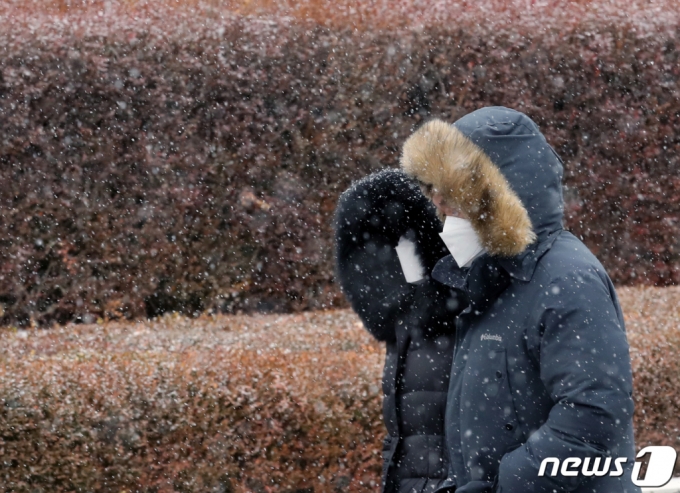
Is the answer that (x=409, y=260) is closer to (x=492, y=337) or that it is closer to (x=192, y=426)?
(x=492, y=337)

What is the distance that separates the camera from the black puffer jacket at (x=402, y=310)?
2.50 meters

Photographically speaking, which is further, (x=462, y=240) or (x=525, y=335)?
(x=462, y=240)

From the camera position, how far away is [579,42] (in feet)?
23.0

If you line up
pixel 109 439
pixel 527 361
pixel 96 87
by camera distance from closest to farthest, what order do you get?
pixel 527 361
pixel 109 439
pixel 96 87

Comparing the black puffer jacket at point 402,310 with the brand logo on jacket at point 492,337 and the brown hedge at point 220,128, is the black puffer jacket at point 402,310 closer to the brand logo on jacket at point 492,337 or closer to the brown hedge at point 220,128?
the brand logo on jacket at point 492,337

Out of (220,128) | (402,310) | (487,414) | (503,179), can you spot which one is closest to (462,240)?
(503,179)

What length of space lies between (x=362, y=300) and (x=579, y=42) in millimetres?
4993

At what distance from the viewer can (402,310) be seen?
Answer: 2688 mm

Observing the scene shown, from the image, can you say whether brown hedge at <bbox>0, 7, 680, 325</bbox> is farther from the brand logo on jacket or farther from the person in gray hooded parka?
the brand logo on jacket

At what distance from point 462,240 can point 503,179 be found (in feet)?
0.70

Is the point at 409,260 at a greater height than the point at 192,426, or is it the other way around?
the point at 409,260

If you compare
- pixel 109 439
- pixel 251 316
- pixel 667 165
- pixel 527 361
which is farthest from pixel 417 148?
pixel 667 165

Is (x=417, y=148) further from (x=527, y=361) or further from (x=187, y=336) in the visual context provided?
(x=187, y=336)

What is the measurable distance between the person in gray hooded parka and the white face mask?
0.05 m
